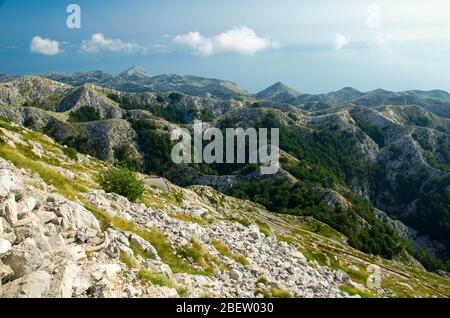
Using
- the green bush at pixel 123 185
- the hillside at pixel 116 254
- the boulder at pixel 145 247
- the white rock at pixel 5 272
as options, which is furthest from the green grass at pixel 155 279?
the green bush at pixel 123 185

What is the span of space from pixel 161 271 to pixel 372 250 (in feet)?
611

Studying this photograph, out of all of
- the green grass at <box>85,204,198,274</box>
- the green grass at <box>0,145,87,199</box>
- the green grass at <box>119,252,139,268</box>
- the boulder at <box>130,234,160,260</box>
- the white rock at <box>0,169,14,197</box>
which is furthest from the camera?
the green grass at <box>0,145,87,199</box>

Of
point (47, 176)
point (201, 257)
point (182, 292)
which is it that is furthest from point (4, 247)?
point (47, 176)

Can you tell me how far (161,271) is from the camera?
66.5 ft

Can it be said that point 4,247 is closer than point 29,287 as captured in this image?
No

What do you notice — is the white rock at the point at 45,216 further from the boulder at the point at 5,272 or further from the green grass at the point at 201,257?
the green grass at the point at 201,257

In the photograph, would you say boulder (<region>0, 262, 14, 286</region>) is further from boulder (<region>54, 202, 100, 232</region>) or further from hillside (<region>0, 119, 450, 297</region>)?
boulder (<region>54, 202, 100, 232</region>)

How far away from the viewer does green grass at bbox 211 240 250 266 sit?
2775 cm

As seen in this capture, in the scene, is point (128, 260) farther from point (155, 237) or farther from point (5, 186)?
point (5, 186)

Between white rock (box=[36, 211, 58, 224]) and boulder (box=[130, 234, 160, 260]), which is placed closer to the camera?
white rock (box=[36, 211, 58, 224])

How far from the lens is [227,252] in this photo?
2919 centimetres

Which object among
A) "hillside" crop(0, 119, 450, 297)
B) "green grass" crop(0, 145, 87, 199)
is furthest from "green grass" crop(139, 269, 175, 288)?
"green grass" crop(0, 145, 87, 199)

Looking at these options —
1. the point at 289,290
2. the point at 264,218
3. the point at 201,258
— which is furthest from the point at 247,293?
the point at 264,218

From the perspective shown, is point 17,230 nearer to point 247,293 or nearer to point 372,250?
point 247,293
